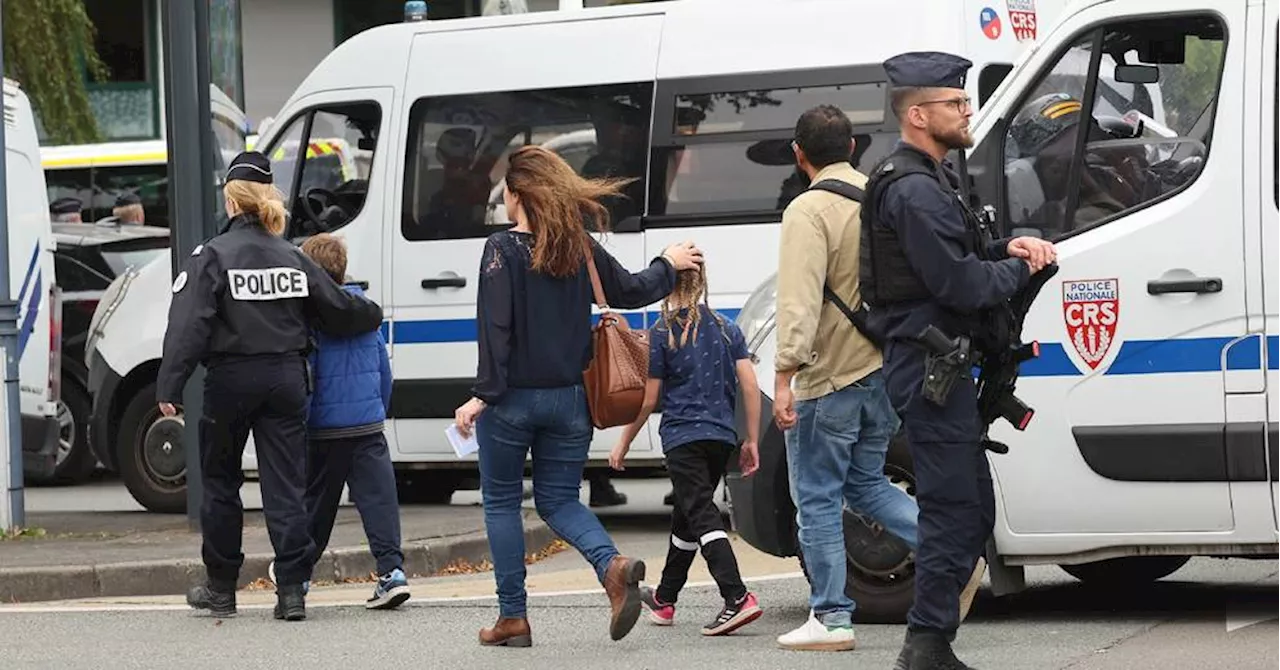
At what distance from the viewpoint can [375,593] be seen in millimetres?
9453

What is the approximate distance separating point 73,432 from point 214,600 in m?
7.88

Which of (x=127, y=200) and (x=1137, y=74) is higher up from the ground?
(x=1137, y=74)

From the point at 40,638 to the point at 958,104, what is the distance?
3863 mm

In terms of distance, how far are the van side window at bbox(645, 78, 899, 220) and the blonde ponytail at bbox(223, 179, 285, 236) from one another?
3397 mm

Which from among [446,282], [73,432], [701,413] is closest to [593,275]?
[701,413]

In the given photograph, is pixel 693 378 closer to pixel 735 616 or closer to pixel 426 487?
pixel 735 616

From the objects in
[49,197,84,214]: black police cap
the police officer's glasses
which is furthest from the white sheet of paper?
[49,197,84,214]: black police cap

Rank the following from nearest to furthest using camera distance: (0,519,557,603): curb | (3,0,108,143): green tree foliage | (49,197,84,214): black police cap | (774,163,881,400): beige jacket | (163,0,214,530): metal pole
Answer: (774,163,881,400): beige jacket, (0,519,557,603): curb, (163,0,214,530): metal pole, (49,197,84,214): black police cap, (3,0,108,143): green tree foliage

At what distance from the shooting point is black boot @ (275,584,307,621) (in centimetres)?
914

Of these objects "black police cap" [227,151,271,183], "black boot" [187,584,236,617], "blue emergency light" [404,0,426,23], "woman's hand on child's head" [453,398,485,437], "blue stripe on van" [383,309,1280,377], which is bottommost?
"black boot" [187,584,236,617]

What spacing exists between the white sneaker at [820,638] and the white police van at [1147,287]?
0.67 metres

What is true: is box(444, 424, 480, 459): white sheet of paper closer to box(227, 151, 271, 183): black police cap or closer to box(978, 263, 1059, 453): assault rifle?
box(227, 151, 271, 183): black police cap

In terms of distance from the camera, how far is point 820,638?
779 centimetres

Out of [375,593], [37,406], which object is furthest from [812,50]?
[37,406]
